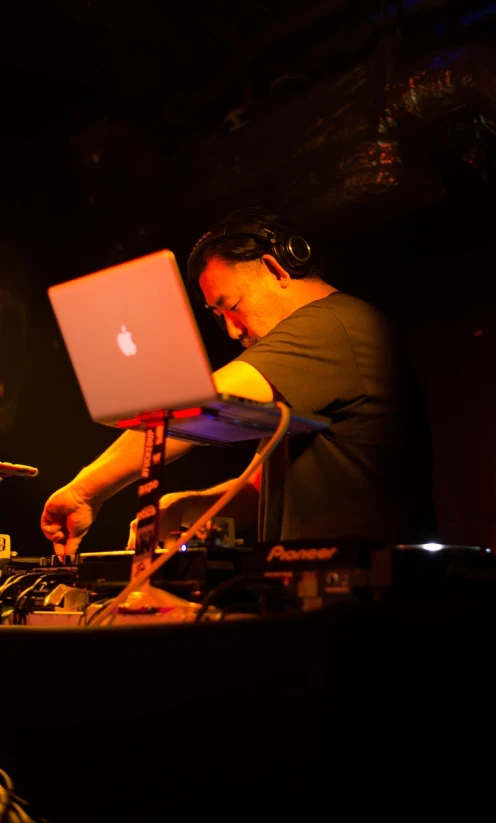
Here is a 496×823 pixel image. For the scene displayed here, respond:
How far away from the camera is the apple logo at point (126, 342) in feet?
3.55

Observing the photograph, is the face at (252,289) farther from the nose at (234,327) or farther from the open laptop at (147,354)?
the open laptop at (147,354)

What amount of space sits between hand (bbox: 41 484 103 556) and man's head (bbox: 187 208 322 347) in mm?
816

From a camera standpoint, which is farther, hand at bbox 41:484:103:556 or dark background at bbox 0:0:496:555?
dark background at bbox 0:0:496:555

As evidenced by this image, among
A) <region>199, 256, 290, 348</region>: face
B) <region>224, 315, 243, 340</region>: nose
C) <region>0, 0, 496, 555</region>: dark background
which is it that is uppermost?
<region>0, 0, 496, 555</region>: dark background

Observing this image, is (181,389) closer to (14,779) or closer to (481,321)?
(14,779)

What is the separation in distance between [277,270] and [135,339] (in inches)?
40.4

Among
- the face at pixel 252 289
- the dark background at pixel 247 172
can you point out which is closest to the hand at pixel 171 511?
the face at pixel 252 289

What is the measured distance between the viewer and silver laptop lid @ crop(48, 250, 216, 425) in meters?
1.01

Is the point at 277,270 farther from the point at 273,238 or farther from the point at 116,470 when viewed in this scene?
the point at 116,470

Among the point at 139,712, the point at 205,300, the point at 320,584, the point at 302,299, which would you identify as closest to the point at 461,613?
the point at 320,584

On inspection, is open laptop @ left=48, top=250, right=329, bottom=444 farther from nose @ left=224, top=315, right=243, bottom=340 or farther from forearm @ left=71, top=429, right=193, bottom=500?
nose @ left=224, top=315, right=243, bottom=340

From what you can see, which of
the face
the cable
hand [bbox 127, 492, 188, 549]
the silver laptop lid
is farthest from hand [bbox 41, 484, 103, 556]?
the face

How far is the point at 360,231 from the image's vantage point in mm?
3553

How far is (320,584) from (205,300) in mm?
1359
